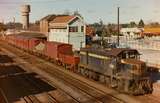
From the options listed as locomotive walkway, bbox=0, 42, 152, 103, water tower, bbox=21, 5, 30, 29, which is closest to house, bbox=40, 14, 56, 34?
locomotive walkway, bbox=0, 42, 152, 103

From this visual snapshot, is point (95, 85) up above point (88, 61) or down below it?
below

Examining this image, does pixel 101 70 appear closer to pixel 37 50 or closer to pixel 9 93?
pixel 9 93

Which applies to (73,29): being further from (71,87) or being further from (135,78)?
(135,78)

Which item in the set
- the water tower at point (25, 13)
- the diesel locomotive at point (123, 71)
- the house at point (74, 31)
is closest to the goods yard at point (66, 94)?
the diesel locomotive at point (123, 71)

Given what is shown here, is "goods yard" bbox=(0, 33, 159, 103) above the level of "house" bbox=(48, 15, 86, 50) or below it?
below

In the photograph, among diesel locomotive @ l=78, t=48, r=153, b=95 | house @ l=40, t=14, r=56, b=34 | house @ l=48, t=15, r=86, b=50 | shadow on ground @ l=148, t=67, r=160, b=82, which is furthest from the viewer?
house @ l=40, t=14, r=56, b=34

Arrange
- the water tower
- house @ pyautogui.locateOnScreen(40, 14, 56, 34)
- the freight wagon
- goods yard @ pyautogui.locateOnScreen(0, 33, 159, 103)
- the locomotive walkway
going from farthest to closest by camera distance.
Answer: the water tower
house @ pyautogui.locateOnScreen(40, 14, 56, 34)
the freight wagon
goods yard @ pyautogui.locateOnScreen(0, 33, 159, 103)
the locomotive walkway

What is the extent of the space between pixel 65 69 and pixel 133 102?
753 inches

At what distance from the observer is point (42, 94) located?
2495 cm

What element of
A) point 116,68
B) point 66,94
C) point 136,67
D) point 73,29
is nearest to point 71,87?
point 66,94

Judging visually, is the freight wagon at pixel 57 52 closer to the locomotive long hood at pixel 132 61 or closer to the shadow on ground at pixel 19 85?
the shadow on ground at pixel 19 85

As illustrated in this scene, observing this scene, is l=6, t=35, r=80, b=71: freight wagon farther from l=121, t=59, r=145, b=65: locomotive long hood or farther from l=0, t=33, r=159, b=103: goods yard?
l=121, t=59, r=145, b=65: locomotive long hood

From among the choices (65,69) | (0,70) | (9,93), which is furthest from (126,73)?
(0,70)

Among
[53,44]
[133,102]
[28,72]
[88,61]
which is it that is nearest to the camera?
[133,102]
